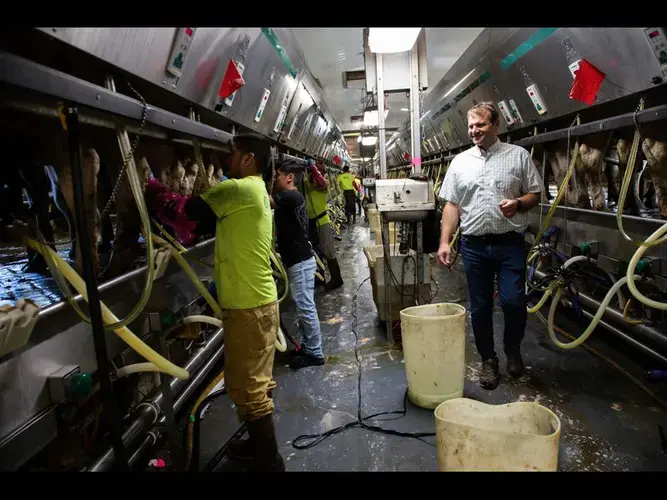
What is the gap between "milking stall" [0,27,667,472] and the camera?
61.9 inches

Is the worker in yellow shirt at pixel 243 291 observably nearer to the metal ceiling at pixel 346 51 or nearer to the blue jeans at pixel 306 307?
the blue jeans at pixel 306 307

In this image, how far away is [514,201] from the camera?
8.57 feet

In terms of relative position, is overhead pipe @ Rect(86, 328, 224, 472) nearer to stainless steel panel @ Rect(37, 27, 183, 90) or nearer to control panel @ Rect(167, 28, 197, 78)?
stainless steel panel @ Rect(37, 27, 183, 90)

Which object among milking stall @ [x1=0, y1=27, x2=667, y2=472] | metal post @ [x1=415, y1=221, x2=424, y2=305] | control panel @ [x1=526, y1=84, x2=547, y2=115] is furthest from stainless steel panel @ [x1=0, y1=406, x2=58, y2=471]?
control panel @ [x1=526, y1=84, x2=547, y2=115]

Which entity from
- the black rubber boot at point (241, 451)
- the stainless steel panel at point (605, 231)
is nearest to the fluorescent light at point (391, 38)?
the stainless steel panel at point (605, 231)

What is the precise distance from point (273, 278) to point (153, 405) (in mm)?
987

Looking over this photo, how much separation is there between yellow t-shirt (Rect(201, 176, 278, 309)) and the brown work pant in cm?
6

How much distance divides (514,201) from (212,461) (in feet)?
7.35

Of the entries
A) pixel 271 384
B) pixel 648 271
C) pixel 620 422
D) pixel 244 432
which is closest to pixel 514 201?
pixel 648 271

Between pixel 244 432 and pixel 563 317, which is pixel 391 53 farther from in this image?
pixel 244 432

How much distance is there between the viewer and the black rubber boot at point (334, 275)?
5727mm

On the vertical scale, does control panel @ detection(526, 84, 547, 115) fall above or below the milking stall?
above

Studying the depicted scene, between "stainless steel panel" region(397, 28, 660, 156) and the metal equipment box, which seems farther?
the metal equipment box

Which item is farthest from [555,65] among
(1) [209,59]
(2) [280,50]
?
(1) [209,59]
